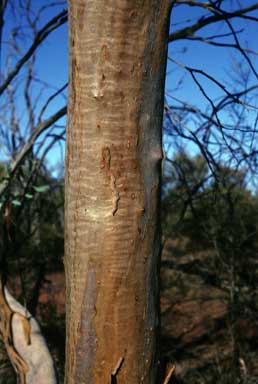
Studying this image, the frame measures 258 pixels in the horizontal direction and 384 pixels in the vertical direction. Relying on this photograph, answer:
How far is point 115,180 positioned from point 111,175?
19 mm

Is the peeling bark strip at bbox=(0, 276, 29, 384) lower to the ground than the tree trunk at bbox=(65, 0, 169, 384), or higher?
lower

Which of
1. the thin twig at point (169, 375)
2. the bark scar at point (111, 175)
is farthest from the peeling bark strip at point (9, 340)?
the bark scar at point (111, 175)

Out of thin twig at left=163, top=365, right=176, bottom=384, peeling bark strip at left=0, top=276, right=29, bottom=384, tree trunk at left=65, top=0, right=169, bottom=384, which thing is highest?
tree trunk at left=65, top=0, right=169, bottom=384

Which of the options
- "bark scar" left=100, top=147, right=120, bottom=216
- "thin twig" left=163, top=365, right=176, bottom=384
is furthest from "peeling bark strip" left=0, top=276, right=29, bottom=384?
"bark scar" left=100, top=147, right=120, bottom=216

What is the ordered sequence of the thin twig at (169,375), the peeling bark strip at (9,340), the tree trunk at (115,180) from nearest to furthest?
the tree trunk at (115,180) → the thin twig at (169,375) → the peeling bark strip at (9,340)

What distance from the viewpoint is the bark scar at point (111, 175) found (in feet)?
4.04

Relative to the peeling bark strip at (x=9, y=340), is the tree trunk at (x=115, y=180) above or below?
above

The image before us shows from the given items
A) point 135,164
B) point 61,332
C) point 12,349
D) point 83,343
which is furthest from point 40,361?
point 61,332

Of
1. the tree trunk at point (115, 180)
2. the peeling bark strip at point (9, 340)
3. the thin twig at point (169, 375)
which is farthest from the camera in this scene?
the peeling bark strip at point (9, 340)

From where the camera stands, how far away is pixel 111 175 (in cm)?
124

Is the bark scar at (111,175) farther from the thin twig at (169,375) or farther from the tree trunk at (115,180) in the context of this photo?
the thin twig at (169,375)

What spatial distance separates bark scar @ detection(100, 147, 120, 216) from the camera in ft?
4.04

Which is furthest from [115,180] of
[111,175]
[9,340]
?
[9,340]

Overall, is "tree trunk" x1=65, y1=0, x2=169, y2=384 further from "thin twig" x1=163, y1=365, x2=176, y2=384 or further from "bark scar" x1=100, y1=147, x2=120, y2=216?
"thin twig" x1=163, y1=365, x2=176, y2=384
